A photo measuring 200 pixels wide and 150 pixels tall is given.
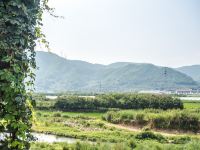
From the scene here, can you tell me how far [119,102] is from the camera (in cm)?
8806

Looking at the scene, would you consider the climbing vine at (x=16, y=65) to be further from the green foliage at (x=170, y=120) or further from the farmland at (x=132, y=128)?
the green foliage at (x=170, y=120)

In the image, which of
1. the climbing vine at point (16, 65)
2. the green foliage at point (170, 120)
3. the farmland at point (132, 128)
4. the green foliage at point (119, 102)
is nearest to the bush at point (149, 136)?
the farmland at point (132, 128)

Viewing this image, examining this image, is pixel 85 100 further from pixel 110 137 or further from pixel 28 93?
pixel 28 93

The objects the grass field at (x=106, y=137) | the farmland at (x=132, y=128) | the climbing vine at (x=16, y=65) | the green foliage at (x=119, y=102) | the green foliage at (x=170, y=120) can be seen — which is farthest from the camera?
the green foliage at (x=119, y=102)

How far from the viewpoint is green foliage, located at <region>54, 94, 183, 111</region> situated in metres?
81.3

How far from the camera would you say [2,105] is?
18.6 ft

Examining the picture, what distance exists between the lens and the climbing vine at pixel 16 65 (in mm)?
5379

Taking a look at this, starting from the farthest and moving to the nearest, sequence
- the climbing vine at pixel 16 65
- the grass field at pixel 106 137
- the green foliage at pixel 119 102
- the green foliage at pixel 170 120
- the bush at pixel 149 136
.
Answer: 1. the green foliage at pixel 119 102
2. the green foliage at pixel 170 120
3. the bush at pixel 149 136
4. the grass field at pixel 106 137
5. the climbing vine at pixel 16 65

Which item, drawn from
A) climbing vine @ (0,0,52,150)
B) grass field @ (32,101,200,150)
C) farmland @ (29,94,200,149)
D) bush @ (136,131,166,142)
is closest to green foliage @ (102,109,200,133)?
farmland @ (29,94,200,149)

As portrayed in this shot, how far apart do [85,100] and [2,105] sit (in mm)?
80208

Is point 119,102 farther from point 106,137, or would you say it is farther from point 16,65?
point 16,65

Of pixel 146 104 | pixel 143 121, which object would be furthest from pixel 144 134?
pixel 146 104

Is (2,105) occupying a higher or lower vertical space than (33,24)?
lower

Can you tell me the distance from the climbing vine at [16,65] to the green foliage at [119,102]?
251ft
